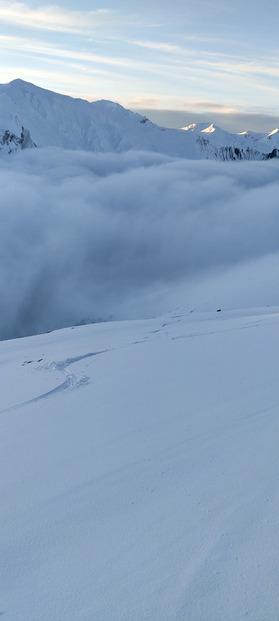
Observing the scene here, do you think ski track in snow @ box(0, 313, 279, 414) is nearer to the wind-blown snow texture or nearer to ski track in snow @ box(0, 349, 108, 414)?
ski track in snow @ box(0, 349, 108, 414)

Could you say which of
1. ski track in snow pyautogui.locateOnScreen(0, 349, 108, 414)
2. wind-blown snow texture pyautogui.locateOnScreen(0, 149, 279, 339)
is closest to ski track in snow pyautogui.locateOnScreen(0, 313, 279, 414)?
ski track in snow pyautogui.locateOnScreen(0, 349, 108, 414)

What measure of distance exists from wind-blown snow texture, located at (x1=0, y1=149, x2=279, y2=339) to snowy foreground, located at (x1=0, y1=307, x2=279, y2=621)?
1864 inches

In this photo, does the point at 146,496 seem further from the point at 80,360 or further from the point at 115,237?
the point at 115,237

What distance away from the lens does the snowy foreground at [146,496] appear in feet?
7.26

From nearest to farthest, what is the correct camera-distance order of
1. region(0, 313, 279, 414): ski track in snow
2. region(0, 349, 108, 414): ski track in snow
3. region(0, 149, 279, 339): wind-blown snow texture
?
region(0, 349, 108, 414): ski track in snow, region(0, 313, 279, 414): ski track in snow, region(0, 149, 279, 339): wind-blown snow texture

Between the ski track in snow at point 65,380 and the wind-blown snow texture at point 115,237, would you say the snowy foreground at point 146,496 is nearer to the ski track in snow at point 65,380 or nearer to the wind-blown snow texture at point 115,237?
the ski track in snow at point 65,380

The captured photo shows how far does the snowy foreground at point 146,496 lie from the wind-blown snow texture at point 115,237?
47.3m

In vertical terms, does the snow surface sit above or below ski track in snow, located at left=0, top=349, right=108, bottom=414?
above

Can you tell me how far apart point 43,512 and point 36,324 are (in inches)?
3726

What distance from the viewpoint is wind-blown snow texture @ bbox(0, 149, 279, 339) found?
77.2 m

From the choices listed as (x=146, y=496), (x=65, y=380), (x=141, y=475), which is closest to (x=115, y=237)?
(x=65, y=380)

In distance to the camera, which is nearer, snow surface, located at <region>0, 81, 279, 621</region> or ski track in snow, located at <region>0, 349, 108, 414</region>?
snow surface, located at <region>0, 81, 279, 621</region>

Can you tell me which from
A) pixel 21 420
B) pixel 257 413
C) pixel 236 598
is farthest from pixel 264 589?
pixel 21 420

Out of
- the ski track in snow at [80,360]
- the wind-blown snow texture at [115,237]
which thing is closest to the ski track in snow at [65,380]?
the ski track in snow at [80,360]
